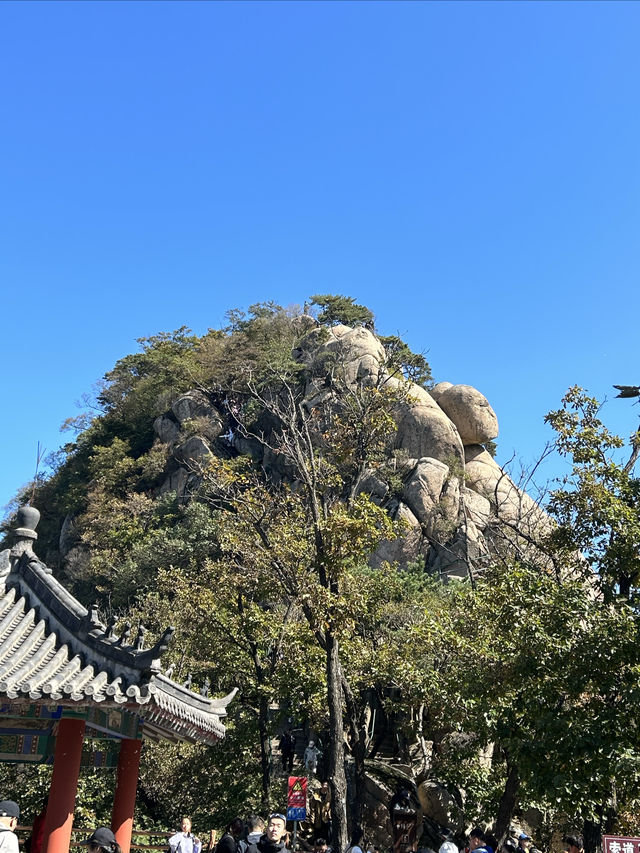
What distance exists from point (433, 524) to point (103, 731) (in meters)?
26.9

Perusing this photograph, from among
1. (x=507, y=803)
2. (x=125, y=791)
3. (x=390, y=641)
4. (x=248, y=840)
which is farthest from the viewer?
(x=390, y=641)

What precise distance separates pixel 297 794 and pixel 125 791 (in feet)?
13.8

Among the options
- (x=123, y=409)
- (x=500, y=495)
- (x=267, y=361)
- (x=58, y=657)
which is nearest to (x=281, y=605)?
(x=58, y=657)

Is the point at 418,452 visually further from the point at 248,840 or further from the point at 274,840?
the point at 274,840

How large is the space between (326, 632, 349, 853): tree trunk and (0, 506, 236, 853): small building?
115 inches

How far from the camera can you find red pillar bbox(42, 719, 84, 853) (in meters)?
7.50

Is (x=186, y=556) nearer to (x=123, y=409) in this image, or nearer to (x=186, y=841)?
(x=123, y=409)

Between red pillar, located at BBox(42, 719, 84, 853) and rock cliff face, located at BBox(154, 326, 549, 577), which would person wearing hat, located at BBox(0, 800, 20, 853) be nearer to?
red pillar, located at BBox(42, 719, 84, 853)

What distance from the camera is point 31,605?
8656mm

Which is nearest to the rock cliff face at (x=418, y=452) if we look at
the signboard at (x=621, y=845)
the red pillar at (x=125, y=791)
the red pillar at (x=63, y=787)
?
the red pillar at (x=125, y=791)

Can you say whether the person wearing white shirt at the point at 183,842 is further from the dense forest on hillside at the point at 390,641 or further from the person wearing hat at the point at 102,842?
the person wearing hat at the point at 102,842

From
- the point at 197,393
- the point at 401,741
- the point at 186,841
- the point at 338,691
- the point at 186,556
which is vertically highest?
the point at 197,393

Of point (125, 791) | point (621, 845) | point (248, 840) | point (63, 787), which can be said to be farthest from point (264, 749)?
point (621, 845)

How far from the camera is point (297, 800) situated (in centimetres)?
1241
